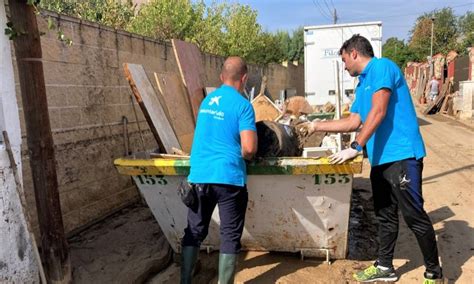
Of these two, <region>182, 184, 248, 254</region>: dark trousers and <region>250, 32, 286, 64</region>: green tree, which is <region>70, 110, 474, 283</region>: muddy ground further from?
<region>250, 32, 286, 64</region>: green tree

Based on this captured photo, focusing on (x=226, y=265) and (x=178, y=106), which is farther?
(x=178, y=106)

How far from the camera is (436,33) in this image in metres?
44.4

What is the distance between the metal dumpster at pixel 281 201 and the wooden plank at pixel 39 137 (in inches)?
22.6

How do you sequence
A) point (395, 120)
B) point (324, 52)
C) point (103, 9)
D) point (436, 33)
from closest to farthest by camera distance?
point (395, 120)
point (324, 52)
point (103, 9)
point (436, 33)

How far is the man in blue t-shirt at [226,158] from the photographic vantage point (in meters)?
3.07

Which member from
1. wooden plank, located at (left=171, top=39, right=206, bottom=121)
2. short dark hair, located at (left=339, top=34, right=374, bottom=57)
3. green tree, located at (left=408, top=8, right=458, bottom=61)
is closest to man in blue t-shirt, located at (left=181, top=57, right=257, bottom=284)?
short dark hair, located at (left=339, top=34, right=374, bottom=57)

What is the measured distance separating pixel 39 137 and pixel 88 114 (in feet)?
5.76

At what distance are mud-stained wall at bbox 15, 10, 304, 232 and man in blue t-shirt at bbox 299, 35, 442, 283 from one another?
6.87 feet

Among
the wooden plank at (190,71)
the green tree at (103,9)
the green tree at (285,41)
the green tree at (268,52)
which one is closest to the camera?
the wooden plank at (190,71)

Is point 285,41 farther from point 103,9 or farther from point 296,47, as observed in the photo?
point 103,9

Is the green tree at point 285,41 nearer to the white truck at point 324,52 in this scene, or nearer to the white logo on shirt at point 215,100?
the white truck at point 324,52

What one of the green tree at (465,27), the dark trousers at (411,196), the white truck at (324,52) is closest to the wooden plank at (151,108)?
the dark trousers at (411,196)

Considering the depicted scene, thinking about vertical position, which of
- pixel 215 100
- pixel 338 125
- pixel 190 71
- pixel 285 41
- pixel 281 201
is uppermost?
pixel 285 41

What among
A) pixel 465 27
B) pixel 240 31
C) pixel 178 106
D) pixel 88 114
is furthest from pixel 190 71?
pixel 465 27
